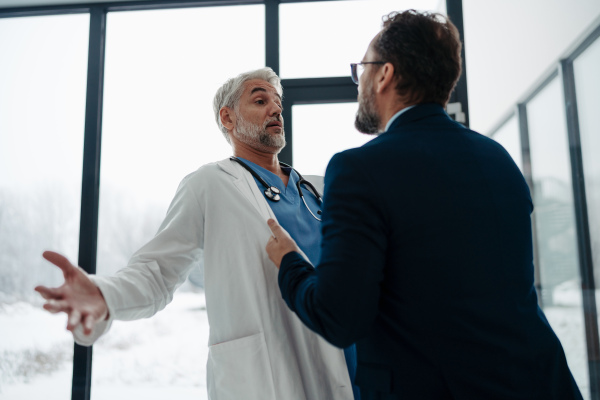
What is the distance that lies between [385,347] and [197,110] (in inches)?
83.2

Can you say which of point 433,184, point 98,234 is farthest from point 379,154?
point 98,234

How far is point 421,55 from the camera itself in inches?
36.2

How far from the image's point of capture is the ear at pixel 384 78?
3.09 feet

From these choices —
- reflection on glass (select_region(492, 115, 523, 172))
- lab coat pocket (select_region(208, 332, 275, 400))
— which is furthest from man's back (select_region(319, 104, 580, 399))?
reflection on glass (select_region(492, 115, 523, 172))

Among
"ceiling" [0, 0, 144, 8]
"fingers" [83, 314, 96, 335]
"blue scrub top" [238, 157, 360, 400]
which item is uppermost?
"ceiling" [0, 0, 144, 8]

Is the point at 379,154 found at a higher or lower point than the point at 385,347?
higher

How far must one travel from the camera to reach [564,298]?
2.27m

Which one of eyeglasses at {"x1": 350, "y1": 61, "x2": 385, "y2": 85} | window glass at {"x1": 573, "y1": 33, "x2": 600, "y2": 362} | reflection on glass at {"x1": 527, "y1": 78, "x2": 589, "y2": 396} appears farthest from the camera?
reflection on glass at {"x1": 527, "y1": 78, "x2": 589, "y2": 396}

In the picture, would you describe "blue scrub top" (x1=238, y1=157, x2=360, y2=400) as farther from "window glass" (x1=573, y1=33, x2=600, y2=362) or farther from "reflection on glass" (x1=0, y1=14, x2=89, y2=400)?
"reflection on glass" (x1=0, y1=14, x2=89, y2=400)

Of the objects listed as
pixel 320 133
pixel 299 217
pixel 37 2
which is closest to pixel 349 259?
pixel 299 217

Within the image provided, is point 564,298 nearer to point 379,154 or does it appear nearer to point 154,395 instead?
point 379,154

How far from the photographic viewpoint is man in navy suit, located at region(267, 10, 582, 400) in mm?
782

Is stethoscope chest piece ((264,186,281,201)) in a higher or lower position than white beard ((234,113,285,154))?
lower

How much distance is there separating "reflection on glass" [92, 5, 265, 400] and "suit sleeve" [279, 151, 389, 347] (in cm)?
183
